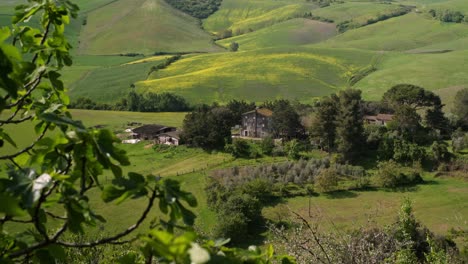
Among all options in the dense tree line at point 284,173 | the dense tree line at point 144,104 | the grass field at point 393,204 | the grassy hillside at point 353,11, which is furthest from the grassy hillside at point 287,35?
the grass field at point 393,204

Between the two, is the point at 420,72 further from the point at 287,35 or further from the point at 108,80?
the point at 108,80

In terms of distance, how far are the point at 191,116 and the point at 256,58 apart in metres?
45.8

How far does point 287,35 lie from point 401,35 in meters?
25.3

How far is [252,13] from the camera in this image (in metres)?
146

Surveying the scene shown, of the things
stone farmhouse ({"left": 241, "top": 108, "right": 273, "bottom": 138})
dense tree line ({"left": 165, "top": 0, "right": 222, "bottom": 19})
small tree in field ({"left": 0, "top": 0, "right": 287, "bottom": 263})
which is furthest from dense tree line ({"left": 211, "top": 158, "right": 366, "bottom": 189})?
dense tree line ({"left": 165, "top": 0, "right": 222, "bottom": 19})

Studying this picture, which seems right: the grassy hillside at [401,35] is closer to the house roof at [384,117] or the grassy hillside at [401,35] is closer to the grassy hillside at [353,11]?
the grassy hillside at [353,11]

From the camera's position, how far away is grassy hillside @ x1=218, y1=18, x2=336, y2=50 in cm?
11381

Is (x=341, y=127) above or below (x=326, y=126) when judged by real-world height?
above

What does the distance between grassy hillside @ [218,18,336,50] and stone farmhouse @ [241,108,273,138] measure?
58.9 m

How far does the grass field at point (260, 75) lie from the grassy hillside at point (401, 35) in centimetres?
1194

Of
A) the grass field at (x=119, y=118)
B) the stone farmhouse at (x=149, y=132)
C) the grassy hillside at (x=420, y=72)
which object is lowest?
the grass field at (x=119, y=118)

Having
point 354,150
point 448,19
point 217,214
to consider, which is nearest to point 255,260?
point 217,214

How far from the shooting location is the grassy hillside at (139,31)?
4343 inches

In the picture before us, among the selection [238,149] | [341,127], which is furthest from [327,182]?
[238,149]
